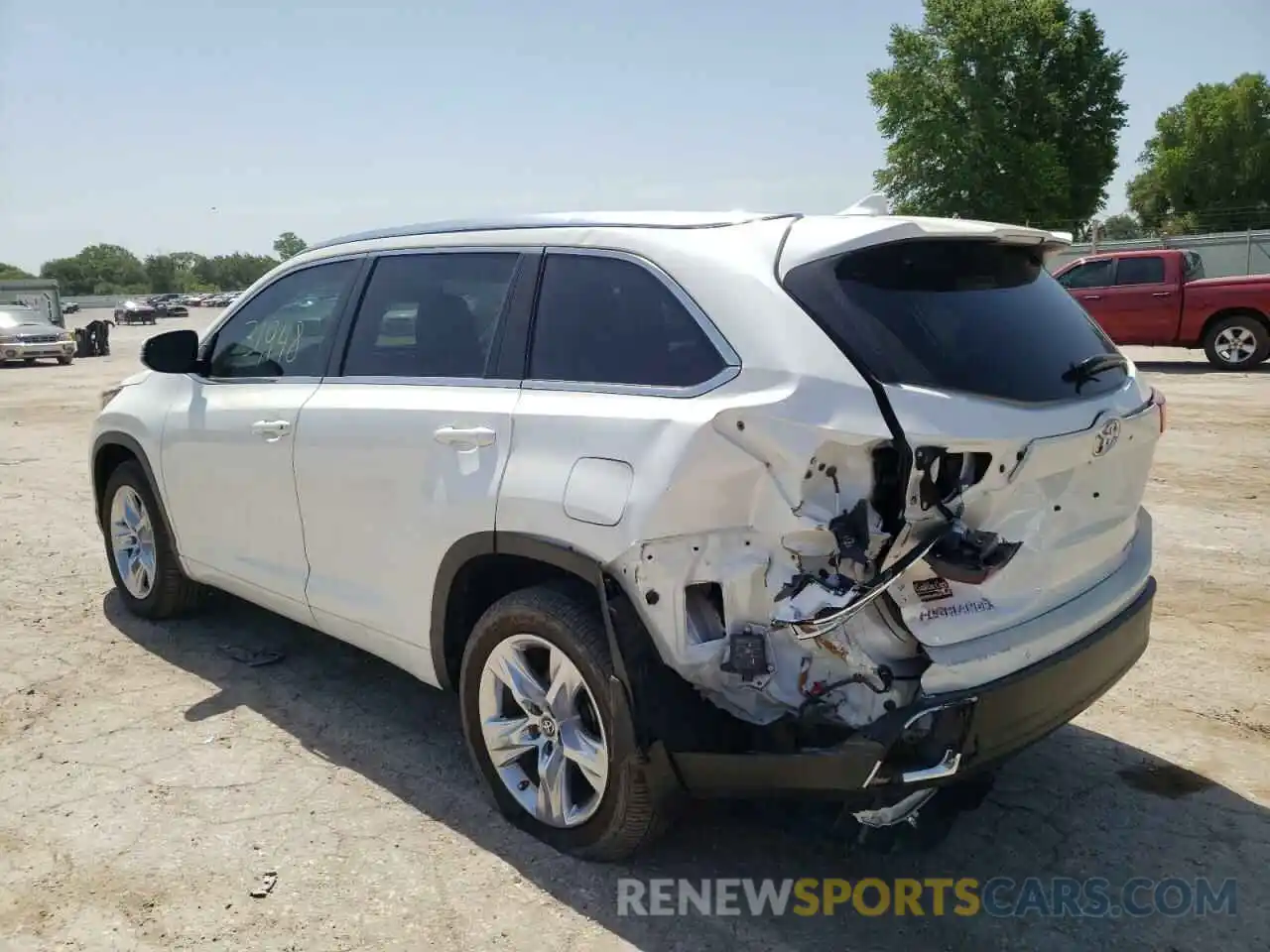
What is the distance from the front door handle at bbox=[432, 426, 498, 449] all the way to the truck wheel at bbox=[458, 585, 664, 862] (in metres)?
0.47

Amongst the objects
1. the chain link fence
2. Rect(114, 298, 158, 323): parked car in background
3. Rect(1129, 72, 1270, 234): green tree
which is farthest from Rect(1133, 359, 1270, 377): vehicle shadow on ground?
Rect(114, 298, 158, 323): parked car in background

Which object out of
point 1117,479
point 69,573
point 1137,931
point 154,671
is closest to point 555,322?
point 1117,479

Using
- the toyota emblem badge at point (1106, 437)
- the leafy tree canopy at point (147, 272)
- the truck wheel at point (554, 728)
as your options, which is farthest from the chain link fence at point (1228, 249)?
the leafy tree canopy at point (147, 272)

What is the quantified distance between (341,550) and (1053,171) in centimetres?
4434

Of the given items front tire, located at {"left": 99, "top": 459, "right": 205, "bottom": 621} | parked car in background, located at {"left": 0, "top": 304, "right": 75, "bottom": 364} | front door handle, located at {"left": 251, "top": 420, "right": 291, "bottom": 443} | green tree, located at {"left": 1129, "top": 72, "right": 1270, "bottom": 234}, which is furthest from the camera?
green tree, located at {"left": 1129, "top": 72, "right": 1270, "bottom": 234}

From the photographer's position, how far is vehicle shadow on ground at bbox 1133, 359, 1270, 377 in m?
15.1

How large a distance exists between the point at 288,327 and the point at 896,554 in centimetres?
287

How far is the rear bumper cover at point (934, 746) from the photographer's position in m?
2.51

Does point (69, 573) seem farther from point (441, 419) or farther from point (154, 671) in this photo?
point (441, 419)

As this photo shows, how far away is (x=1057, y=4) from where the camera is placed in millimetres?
44188

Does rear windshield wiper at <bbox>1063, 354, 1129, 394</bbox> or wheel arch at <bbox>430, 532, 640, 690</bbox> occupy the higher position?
rear windshield wiper at <bbox>1063, 354, 1129, 394</bbox>

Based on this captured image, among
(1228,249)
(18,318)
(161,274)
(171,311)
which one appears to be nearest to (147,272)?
(161,274)

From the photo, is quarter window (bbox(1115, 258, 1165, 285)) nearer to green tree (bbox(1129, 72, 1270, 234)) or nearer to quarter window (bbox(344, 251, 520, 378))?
quarter window (bbox(344, 251, 520, 378))

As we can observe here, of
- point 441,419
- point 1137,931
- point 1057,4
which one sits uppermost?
point 1057,4
